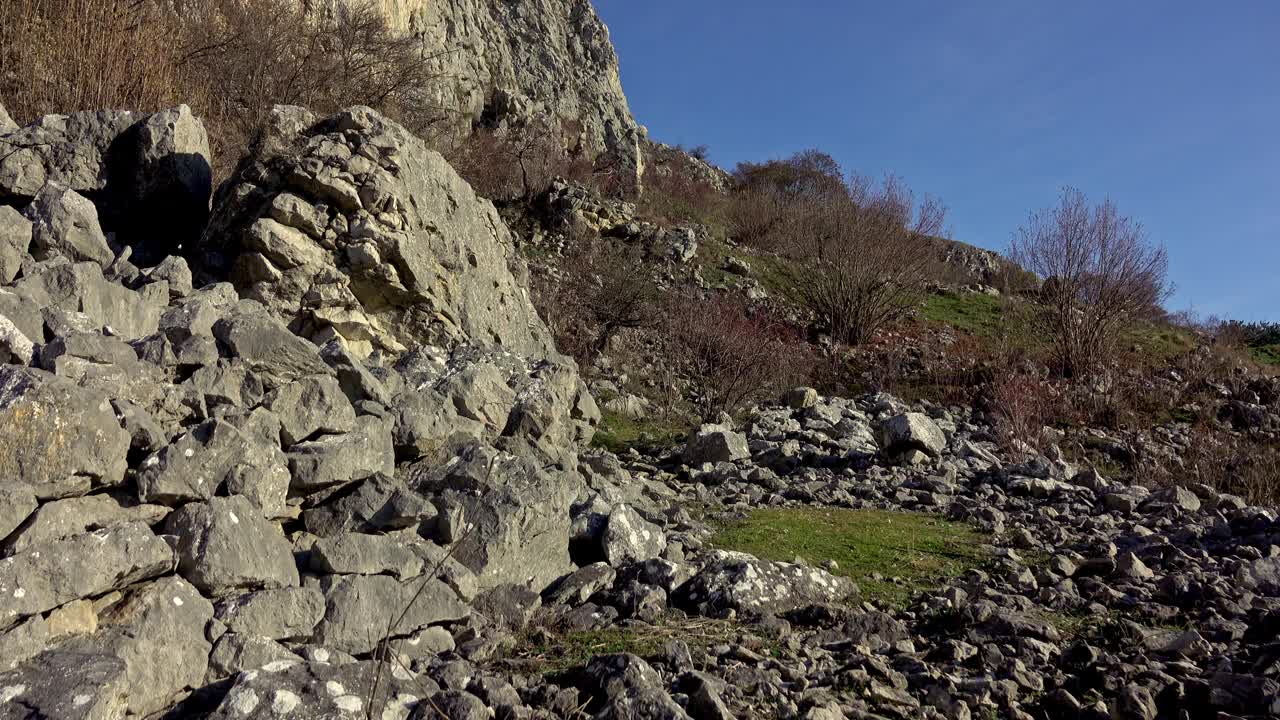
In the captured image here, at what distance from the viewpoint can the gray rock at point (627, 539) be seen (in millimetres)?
5328

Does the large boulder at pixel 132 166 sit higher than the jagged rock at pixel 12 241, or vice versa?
the large boulder at pixel 132 166

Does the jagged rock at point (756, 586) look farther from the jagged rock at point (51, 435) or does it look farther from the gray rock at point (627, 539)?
the jagged rock at point (51, 435)

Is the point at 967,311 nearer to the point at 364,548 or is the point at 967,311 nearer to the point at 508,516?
the point at 508,516

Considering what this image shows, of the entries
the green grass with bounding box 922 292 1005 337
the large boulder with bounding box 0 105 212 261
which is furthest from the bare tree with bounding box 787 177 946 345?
the large boulder with bounding box 0 105 212 261

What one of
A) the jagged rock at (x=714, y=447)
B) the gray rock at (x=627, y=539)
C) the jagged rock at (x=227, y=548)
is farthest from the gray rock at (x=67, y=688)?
the jagged rock at (x=714, y=447)

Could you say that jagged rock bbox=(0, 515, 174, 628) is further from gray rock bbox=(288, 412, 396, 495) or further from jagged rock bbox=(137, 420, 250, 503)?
gray rock bbox=(288, 412, 396, 495)

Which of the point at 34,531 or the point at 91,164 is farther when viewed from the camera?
the point at 91,164

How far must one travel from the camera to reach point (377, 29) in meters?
18.5

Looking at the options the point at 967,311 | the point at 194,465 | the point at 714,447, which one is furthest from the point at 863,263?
the point at 194,465

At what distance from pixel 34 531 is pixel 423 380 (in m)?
3.38

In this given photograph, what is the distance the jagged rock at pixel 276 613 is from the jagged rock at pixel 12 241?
266 cm

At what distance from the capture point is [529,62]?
43.7m

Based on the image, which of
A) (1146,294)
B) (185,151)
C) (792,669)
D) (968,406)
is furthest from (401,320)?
(1146,294)

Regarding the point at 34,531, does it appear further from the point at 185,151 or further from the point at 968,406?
the point at 968,406
